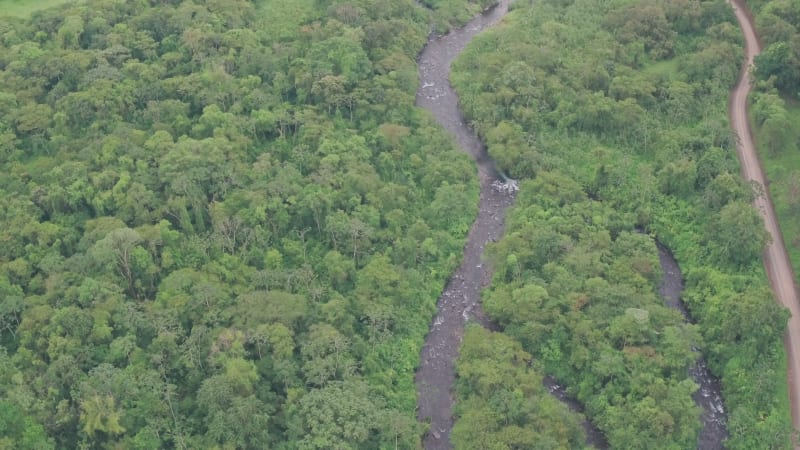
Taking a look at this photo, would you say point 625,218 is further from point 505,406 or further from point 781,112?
point 505,406

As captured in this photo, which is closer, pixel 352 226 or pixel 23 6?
pixel 352 226

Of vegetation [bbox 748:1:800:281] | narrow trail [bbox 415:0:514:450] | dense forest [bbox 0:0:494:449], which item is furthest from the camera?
vegetation [bbox 748:1:800:281]

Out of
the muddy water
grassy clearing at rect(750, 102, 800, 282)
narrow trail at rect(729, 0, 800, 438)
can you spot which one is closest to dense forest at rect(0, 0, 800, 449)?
the muddy water

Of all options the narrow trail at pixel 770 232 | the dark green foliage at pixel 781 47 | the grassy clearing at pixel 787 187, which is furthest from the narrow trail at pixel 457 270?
the dark green foliage at pixel 781 47

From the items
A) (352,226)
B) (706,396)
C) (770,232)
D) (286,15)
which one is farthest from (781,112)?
(286,15)

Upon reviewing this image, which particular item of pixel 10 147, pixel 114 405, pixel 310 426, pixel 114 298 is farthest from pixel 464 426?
pixel 10 147

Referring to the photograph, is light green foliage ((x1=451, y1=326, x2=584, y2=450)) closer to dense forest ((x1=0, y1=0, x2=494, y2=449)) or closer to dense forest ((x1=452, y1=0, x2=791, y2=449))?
dense forest ((x1=452, y1=0, x2=791, y2=449))
